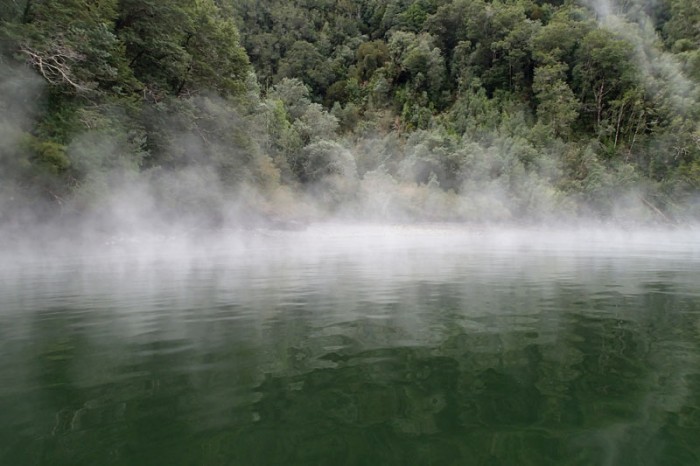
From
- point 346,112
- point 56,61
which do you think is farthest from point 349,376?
point 346,112

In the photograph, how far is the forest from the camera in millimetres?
17969

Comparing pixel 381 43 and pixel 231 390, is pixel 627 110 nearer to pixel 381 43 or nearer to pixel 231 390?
pixel 381 43

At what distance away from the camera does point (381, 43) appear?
67438 mm

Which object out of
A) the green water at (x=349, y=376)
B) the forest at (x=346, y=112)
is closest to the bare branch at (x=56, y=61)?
the forest at (x=346, y=112)

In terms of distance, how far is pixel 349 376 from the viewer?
4.09m

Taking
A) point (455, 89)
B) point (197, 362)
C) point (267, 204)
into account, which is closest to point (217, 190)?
point (267, 204)

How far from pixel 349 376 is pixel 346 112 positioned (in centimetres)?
5494

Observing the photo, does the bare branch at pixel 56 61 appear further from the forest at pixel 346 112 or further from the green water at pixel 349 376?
the green water at pixel 349 376

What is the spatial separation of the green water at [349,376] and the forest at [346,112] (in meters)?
12.0

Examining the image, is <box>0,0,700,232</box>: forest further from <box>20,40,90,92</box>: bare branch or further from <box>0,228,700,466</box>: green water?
<box>0,228,700,466</box>: green water

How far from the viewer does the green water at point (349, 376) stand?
110 inches

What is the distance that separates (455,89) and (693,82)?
2590cm

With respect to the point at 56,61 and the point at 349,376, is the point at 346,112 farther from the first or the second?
the point at 349,376

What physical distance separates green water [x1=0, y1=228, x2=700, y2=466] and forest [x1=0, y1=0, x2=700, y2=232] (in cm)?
1198
